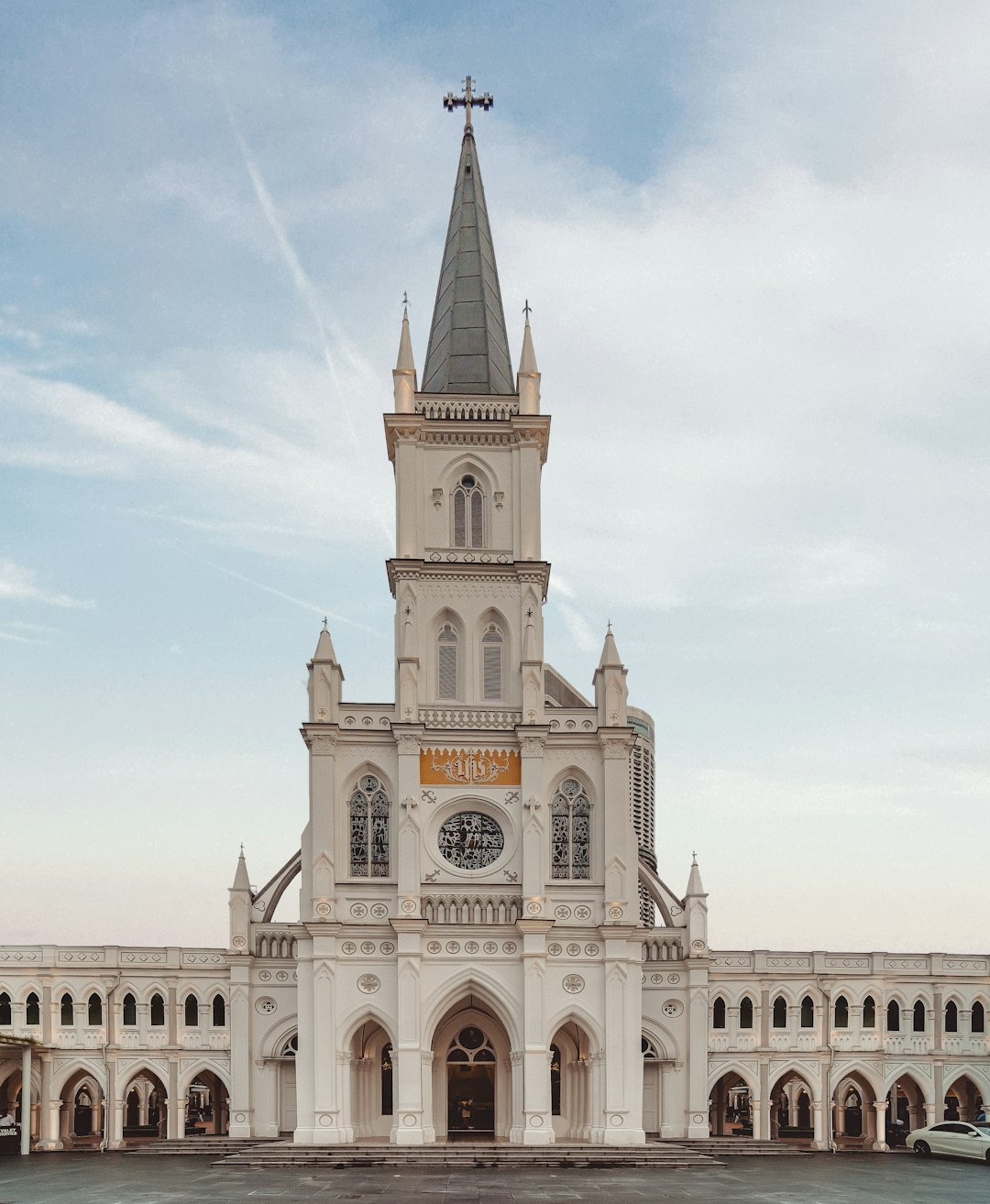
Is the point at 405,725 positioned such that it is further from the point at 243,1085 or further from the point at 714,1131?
the point at 714,1131

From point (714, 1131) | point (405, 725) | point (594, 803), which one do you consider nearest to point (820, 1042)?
point (714, 1131)

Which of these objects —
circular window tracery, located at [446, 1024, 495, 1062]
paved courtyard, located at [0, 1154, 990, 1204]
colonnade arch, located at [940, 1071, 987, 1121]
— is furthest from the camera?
colonnade arch, located at [940, 1071, 987, 1121]

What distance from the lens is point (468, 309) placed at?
54781mm

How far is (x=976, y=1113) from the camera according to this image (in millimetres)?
51781

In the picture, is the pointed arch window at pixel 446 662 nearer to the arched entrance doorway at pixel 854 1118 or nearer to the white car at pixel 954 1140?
the arched entrance doorway at pixel 854 1118

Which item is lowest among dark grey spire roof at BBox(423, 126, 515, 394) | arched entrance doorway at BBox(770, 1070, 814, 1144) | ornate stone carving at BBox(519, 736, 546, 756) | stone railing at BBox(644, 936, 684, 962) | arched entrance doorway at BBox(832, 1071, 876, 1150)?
arched entrance doorway at BBox(770, 1070, 814, 1144)

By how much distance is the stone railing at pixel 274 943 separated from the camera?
48938 millimetres

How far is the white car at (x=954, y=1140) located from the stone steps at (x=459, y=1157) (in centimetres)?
861

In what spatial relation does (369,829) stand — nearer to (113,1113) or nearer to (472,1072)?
(472,1072)

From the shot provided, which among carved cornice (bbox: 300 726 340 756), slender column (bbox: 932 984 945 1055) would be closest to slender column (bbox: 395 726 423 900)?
carved cornice (bbox: 300 726 340 756)

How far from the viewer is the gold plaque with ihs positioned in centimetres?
4819

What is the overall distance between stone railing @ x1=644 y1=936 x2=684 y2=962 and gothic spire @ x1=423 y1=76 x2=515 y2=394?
69.5 feet

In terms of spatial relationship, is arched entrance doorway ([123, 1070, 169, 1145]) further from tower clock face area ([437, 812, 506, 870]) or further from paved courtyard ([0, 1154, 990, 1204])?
tower clock face area ([437, 812, 506, 870])

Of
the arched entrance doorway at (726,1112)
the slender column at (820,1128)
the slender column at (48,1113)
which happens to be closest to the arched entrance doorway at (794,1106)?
the arched entrance doorway at (726,1112)
